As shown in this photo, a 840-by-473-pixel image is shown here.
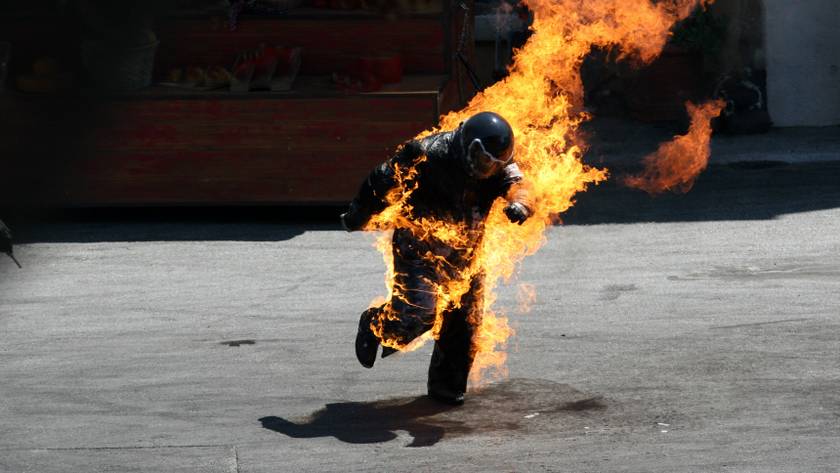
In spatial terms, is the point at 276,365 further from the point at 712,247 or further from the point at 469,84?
the point at 469,84

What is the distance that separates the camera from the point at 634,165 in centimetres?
1418

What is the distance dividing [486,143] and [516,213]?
392mm

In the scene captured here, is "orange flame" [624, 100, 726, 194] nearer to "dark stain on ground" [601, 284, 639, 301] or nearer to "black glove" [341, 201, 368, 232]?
"dark stain on ground" [601, 284, 639, 301]

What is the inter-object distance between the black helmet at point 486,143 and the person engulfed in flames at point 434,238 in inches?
2.0

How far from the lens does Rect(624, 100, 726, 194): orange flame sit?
13.2m

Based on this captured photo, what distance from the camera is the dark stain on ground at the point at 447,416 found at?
646 centimetres

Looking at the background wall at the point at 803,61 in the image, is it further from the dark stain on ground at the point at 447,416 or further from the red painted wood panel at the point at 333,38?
the dark stain on ground at the point at 447,416

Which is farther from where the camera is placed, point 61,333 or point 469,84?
point 469,84

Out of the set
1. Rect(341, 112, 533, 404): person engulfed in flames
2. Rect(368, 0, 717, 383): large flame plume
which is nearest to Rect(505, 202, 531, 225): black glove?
Rect(341, 112, 533, 404): person engulfed in flames

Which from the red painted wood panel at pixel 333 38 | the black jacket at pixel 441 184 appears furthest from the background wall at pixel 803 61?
the black jacket at pixel 441 184

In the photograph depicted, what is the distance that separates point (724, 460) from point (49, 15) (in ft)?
15.3

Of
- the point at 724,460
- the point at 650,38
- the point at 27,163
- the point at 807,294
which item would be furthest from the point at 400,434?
the point at 650,38

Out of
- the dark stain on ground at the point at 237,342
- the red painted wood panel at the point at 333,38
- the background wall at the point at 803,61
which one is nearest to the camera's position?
the dark stain on ground at the point at 237,342

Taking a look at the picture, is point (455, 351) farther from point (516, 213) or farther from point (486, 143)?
point (486, 143)
